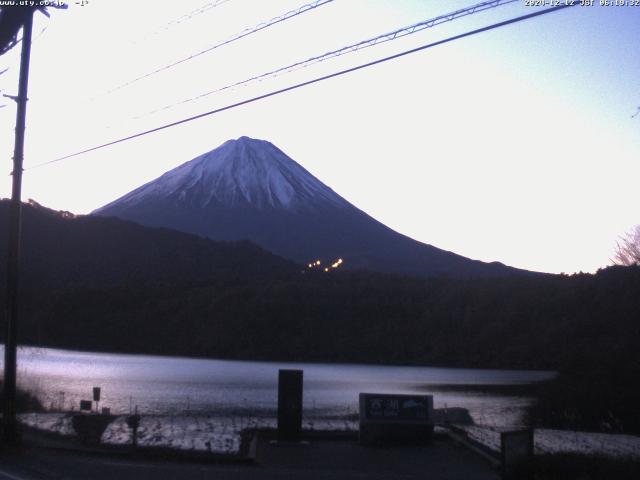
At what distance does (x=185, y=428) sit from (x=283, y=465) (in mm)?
4335

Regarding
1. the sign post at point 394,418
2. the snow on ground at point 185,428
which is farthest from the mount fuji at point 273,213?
the sign post at point 394,418

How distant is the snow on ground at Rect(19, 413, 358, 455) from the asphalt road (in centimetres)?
88

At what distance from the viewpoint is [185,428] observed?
18.6 metres

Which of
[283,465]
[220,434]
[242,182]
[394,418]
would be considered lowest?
[283,465]

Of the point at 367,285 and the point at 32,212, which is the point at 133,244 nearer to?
the point at 32,212

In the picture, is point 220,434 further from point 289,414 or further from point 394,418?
point 394,418

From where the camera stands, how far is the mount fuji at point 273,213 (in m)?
106

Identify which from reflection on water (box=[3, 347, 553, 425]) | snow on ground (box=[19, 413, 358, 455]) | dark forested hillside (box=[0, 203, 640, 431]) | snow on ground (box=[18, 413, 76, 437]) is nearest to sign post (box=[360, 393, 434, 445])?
snow on ground (box=[19, 413, 358, 455])

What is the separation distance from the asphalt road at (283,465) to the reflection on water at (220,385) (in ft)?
30.8

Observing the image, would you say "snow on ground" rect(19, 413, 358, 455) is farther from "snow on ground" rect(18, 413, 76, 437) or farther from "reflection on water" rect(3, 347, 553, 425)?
"reflection on water" rect(3, 347, 553, 425)

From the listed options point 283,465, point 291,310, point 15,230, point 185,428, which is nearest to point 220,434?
point 185,428

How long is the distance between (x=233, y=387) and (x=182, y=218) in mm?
76596

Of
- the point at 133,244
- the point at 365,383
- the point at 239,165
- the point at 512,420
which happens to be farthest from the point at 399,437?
the point at 239,165

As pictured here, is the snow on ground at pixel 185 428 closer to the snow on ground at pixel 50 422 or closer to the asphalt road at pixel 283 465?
the snow on ground at pixel 50 422
